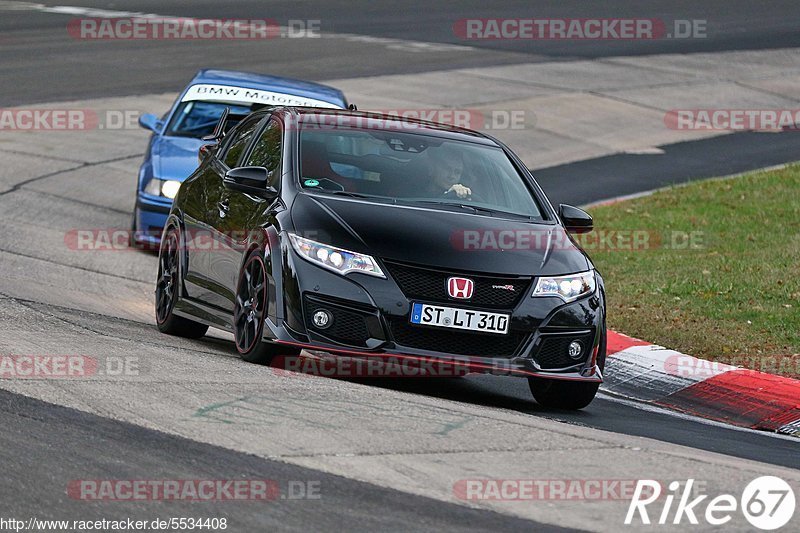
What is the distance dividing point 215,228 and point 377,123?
1236mm

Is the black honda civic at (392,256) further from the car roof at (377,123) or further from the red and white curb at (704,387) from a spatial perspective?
the red and white curb at (704,387)

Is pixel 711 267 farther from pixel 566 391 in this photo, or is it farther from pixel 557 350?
pixel 557 350

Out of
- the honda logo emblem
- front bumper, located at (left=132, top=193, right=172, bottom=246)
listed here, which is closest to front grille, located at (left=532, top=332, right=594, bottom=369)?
the honda logo emblem

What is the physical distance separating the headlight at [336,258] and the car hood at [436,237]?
0.04 m

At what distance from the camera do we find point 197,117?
15.2 metres

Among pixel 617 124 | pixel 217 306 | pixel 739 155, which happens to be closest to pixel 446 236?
pixel 217 306

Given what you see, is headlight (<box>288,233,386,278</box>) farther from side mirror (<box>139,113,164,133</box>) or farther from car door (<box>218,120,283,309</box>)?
side mirror (<box>139,113,164,133</box>)

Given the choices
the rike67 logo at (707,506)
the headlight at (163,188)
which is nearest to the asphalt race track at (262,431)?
the rike67 logo at (707,506)

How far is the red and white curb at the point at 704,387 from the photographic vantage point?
9.34 m

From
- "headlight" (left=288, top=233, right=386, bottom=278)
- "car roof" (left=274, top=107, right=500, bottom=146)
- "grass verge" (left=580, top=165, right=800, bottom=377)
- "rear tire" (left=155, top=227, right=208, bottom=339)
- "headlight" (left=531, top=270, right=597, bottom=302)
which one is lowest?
"grass verge" (left=580, top=165, right=800, bottom=377)

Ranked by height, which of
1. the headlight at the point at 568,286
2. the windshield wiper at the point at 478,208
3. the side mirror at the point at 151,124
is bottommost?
the headlight at the point at 568,286

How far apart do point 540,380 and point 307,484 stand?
10.5ft

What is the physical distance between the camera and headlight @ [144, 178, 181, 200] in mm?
14008

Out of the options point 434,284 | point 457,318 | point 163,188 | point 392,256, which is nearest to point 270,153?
point 392,256
